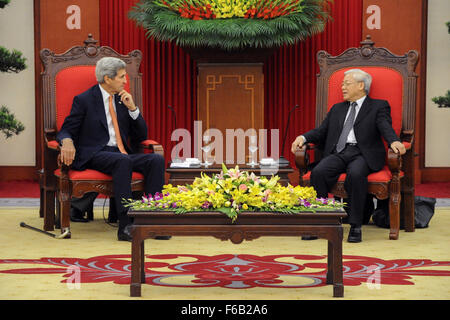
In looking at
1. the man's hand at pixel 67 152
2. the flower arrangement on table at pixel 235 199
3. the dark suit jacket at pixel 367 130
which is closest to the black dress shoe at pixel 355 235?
the dark suit jacket at pixel 367 130

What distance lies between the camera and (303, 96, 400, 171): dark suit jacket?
524cm

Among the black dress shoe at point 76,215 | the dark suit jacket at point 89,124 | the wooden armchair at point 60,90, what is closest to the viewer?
the dark suit jacket at point 89,124

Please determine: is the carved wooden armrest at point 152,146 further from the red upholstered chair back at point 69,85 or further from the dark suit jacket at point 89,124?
the red upholstered chair back at point 69,85

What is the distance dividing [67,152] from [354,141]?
6.36ft

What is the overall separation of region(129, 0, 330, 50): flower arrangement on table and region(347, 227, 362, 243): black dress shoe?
2055 mm

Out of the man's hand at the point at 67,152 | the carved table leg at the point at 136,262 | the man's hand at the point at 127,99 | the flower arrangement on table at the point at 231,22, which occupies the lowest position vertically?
the carved table leg at the point at 136,262

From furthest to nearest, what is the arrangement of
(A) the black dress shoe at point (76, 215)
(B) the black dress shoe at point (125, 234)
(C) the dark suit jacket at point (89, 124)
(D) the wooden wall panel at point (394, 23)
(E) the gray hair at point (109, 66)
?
(D) the wooden wall panel at point (394, 23) < (A) the black dress shoe at point (76, 215) < (E) the gray hair at point (109, 66) < (C) the dark suit jacket at point (89, 124) < (B) the black dress shoe at point (125, 234)

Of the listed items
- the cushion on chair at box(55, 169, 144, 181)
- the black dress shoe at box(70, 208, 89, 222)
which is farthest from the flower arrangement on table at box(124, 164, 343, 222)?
the black dress shoe at box(70, 208, 89, 222)

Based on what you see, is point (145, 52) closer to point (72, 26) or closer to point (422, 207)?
point (72, 26)

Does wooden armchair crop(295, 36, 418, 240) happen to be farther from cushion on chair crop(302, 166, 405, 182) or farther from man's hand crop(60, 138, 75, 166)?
man's hand crop(60, 138, 75, 166)

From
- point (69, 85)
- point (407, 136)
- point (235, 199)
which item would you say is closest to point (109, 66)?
point (69, 85)

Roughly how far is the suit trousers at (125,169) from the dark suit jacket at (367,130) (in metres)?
1.09

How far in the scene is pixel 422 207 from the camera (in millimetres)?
5707

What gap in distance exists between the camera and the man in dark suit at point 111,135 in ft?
16.6
